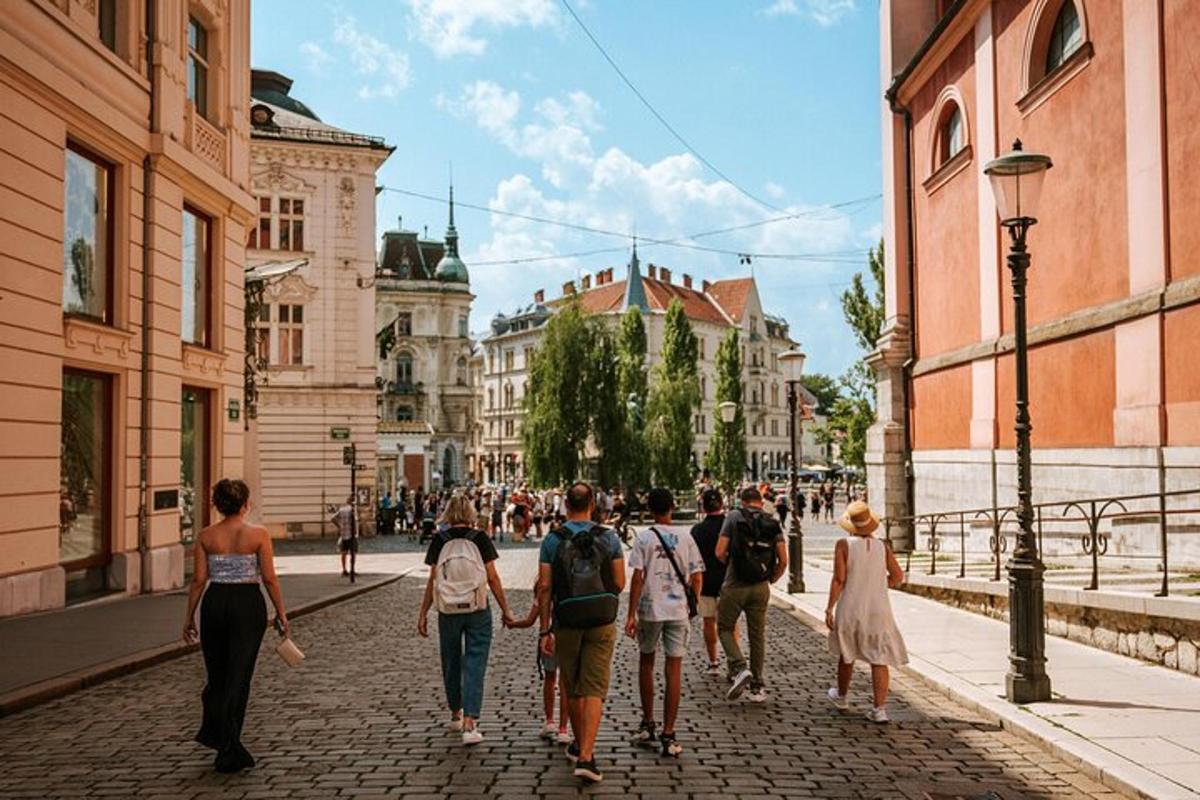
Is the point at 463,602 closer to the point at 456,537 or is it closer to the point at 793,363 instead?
the point at 456,537

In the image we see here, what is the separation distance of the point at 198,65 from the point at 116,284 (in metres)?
5.14

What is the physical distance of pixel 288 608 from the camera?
52.7 ft

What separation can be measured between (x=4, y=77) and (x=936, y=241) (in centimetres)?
1600

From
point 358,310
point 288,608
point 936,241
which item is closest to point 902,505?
point 936,241

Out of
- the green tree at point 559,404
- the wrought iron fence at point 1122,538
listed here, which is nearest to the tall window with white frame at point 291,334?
the green tree at point 559,404

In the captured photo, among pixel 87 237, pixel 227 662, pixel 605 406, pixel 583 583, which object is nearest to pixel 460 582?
pixel 583 583

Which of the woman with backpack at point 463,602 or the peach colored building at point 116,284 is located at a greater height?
the peach colored building at point 116,284

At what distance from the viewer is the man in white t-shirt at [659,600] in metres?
7.56

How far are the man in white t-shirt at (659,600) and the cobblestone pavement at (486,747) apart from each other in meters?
0.46

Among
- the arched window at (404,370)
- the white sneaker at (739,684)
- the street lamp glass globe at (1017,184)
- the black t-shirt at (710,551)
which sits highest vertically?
the arched window at (404,370)

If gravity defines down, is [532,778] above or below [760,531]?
below

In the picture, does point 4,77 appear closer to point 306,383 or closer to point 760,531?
point 760,531

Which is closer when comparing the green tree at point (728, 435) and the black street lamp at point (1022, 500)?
the black street lamp at point (1022, 500)

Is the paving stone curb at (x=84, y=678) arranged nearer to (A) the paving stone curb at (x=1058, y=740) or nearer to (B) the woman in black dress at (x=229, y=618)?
(B) the woman in black dress at (x=229, y=618)
